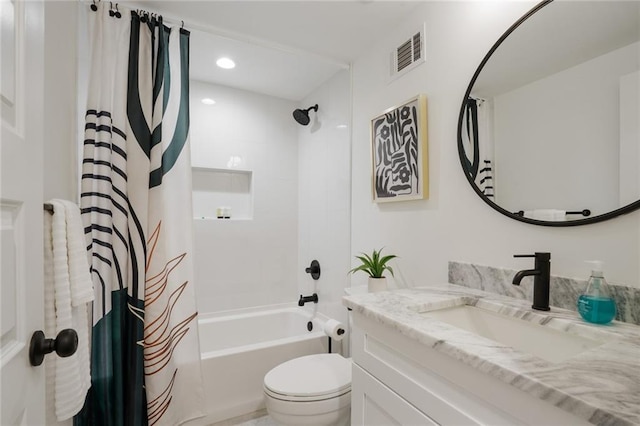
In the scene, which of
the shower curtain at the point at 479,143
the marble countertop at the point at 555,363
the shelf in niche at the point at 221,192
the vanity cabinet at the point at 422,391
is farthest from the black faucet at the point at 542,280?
the shelf in niche at the point at 221,192

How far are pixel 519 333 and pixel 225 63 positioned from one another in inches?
94.3

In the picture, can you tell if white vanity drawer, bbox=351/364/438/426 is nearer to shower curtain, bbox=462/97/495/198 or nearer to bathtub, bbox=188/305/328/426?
shower curtain, bbox=462/97/495/198

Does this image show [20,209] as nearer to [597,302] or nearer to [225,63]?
[597,302]

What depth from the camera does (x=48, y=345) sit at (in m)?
0.62

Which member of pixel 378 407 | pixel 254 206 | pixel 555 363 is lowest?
pixel 378 407

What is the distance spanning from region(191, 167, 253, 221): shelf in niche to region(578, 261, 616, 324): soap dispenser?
236 cm

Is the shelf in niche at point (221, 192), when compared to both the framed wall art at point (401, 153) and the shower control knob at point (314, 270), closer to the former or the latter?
the shower control knob at point (314, 270)

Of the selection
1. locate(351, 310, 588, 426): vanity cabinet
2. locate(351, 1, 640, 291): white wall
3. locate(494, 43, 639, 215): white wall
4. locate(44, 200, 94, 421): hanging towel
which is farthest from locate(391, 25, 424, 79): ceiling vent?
locate(44, 200, 94, 421): hanging towel

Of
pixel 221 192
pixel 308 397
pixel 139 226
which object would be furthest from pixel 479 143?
pixel 221 192

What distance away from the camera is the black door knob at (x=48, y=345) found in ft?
1.94

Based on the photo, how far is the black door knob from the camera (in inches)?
23.3

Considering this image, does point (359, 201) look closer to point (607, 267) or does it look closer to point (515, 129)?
→ point (515, 129)

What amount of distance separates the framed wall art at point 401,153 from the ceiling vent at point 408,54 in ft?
0.66

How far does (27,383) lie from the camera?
1.87 ft
